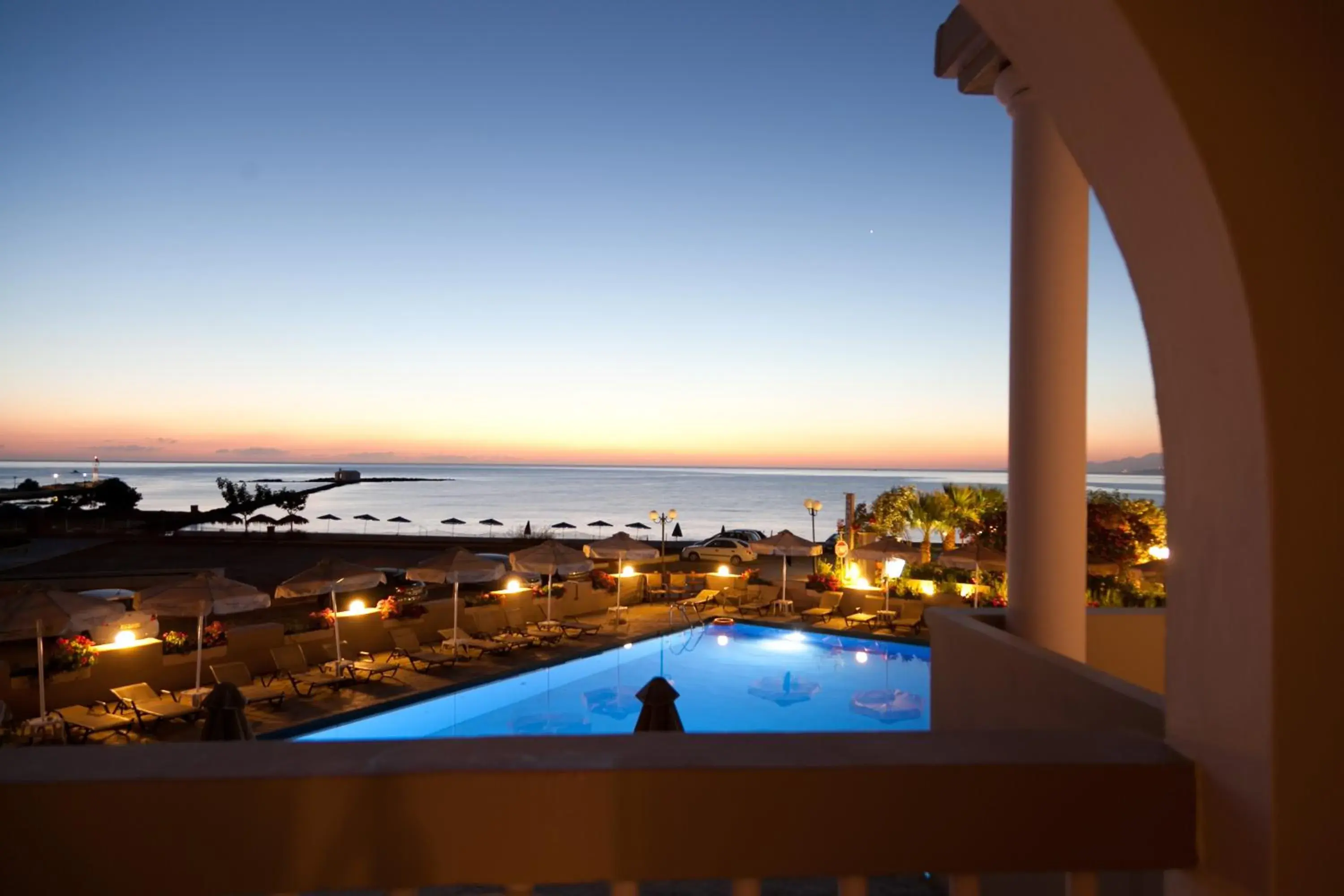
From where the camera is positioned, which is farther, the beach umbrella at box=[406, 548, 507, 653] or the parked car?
the parked car

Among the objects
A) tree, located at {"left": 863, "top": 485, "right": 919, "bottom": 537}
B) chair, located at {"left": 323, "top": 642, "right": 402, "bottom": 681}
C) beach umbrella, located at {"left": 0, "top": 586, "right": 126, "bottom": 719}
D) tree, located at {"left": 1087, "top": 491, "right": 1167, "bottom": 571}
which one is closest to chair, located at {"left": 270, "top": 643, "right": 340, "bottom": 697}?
chair, located at {"left": 323, "top": 642, "right": 402, "bottom": 681}

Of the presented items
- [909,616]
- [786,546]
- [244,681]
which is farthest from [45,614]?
[909,616]

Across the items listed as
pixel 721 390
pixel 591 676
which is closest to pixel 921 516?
pixel 591 676

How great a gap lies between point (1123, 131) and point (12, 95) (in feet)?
61.5

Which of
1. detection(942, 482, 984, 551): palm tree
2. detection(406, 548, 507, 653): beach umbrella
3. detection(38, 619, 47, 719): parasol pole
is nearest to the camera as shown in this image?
detection(38, 619, 47, 719): parasol pole

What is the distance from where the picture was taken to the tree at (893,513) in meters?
24.2

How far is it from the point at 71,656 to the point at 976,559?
54.1ft

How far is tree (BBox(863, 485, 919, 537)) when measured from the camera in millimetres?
24156

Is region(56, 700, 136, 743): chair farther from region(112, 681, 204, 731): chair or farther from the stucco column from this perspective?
the stucco column

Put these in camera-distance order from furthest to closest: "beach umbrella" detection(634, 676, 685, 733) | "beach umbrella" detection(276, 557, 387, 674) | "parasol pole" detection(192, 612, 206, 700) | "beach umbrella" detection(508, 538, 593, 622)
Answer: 1. "beach umbrella" detection(508, 538, 593, 622)
2. "beach umbrella" detection(276, 557, 387, 674)
3. "parasol pole" detection(192, 612, 206, 700)
4. "beach umbrella" detection(634, 676, 685, 733)

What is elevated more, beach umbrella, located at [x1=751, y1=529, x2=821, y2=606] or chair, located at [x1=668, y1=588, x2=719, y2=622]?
beach umbrella, located at [x1=751, y1=529, x2=821, y2=606]

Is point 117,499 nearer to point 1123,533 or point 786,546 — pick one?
point 786,546

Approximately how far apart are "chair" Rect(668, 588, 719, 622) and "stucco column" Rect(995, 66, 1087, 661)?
45.8 ft

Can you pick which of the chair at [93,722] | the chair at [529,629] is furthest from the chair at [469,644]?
the chair at [93,722]
